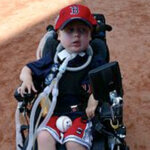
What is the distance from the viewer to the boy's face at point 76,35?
63.1 inches

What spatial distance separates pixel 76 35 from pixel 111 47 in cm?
170

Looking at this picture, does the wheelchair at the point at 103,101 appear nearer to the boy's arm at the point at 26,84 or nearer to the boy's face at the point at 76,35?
the boy's arm at the point at 26,84

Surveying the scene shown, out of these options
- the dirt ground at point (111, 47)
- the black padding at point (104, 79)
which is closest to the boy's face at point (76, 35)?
the black padding at point (104, 79)

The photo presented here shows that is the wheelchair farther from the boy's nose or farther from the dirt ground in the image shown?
the dirt ground

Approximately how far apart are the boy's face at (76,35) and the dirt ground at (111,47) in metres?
0.95

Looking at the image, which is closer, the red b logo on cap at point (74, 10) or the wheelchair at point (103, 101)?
the wheelchair at point (103, 101)

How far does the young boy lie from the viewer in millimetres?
1556

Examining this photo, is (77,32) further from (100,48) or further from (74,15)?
(100,48)

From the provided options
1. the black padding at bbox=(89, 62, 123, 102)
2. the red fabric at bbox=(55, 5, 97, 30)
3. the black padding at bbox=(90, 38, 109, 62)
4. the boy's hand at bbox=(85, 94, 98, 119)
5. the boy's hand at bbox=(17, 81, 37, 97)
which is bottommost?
the boy's hand at bbox=(85, 94, 98, 119)

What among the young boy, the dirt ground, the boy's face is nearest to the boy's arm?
the young boy

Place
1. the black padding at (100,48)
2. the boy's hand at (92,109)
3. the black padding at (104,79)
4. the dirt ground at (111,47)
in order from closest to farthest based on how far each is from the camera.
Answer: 1. the black padding at (104,79)
2. the boy's hand at (92,109)
3. the black padding at (100,48)
4. the dirt ground at (111,47)

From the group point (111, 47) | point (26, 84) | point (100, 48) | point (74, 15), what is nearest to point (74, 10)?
point (74, 15)

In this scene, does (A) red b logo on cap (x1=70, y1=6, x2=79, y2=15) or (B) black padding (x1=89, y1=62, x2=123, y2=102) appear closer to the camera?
(B) black padding (x1=89, y1=62, x2=123, y2=102)

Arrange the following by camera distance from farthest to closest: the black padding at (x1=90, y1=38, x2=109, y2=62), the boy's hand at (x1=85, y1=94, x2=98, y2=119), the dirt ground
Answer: the dirt ground
the black padding at (x1=90, y1=38, x2=109, y2=62)
the boy's hand at (x1=85, y1=94, x2=98, y2=119)
